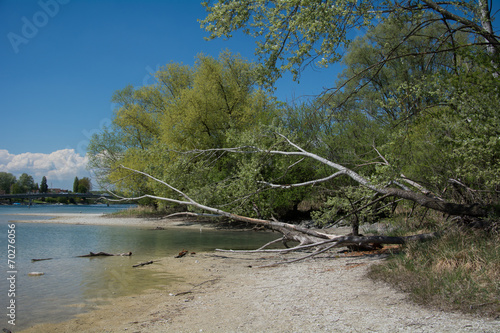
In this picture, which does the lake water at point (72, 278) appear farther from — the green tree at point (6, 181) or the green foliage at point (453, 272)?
the green tree at point (6, 181)

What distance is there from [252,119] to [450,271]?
19.3 m

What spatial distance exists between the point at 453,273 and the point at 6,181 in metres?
72.1

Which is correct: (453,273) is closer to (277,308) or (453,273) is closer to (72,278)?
(277,308)

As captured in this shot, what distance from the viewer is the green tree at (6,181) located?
58.7 m

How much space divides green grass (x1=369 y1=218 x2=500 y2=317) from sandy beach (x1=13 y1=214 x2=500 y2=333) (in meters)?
0.23

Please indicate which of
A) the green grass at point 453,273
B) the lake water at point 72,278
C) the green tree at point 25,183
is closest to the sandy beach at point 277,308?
the green grass at point 453,273

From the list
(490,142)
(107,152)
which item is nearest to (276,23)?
(490,142)

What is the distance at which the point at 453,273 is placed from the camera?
17.8 feet

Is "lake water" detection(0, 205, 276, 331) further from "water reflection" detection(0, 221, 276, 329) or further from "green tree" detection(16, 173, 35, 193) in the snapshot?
"green tree" detection(16, 173, 35, 193)

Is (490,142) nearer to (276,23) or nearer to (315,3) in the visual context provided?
(315,3)

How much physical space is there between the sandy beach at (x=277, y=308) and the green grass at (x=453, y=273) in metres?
0.23

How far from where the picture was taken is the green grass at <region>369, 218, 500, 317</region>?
15.4 feet

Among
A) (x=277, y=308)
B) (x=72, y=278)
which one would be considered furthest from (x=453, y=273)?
(x=72, y=278)

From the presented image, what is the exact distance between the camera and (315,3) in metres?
7.22
